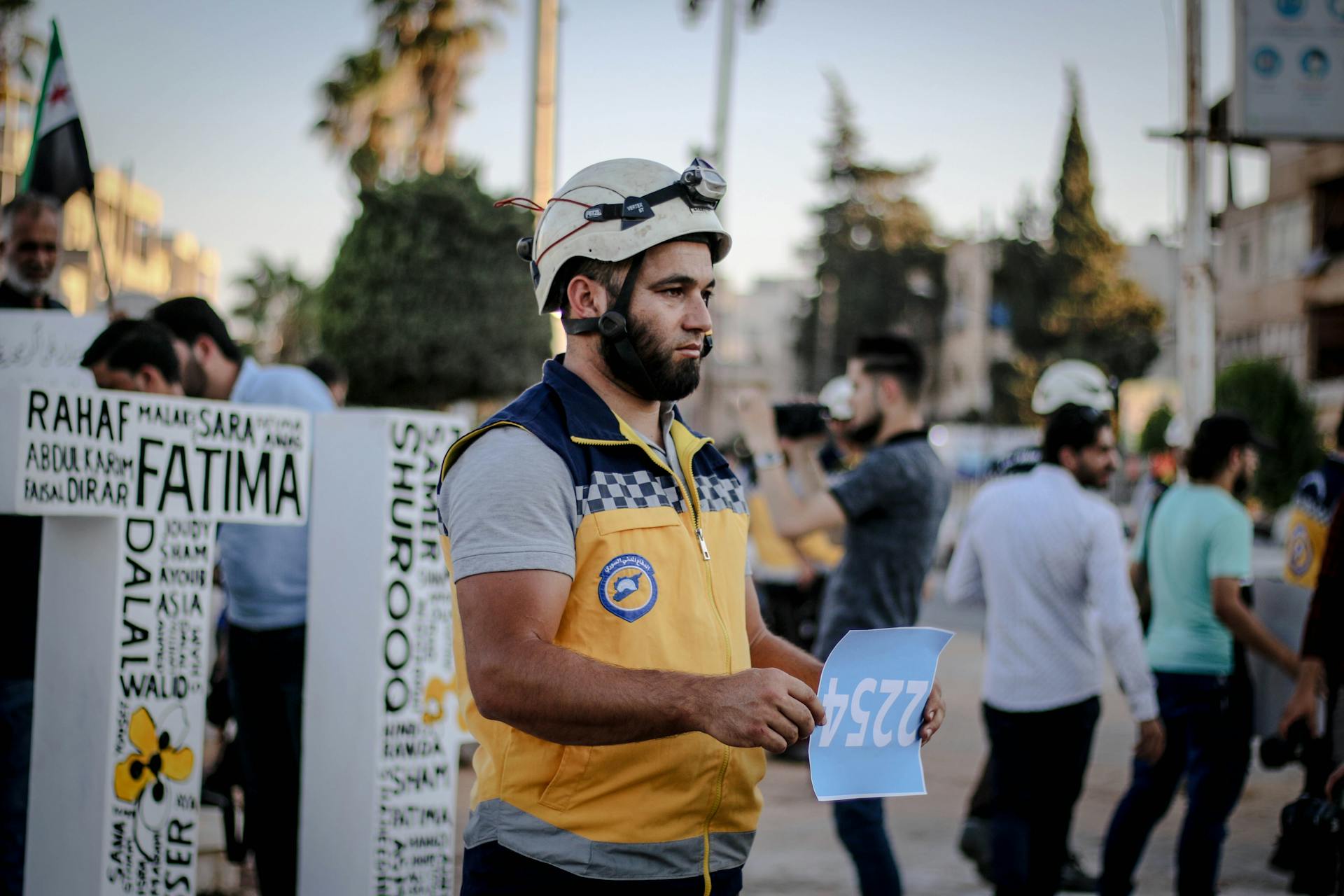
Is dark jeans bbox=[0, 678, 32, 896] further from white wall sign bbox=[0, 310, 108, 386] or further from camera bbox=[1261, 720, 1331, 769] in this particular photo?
camera bbox=[1261, 720, 1331, 769]

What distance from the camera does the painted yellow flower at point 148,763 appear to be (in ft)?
11.5

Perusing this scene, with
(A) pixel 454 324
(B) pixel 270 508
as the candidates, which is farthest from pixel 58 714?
(A) pixel 454 324

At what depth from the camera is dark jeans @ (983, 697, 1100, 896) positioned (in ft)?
15.2

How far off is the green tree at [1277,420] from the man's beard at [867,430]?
24.2m

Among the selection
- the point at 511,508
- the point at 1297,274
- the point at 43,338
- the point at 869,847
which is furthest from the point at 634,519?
the point at 1297,274

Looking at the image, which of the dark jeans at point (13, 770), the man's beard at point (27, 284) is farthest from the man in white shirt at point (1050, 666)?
the man's beard at point (27, 284)

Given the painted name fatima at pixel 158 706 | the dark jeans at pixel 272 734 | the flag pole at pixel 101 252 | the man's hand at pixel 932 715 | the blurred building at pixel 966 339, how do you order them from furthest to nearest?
the blurred building at pixel 966 339 < the flag pole at pixel 101 252 < the dark jeans at pixel 272 734 < the painted name fatima at pixel 158 706 < the man's hand at pixel 932 715

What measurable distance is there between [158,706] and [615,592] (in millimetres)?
2020

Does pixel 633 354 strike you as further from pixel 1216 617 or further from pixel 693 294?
pixel 1216 617

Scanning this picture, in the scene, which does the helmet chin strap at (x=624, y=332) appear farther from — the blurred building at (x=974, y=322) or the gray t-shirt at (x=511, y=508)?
the blurred building at (x=974, y=322)

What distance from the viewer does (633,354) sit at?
7.71 ft

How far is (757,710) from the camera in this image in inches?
76.7

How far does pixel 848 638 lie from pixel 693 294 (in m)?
0.69

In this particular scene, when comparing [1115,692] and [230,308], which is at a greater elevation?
[230,308]
